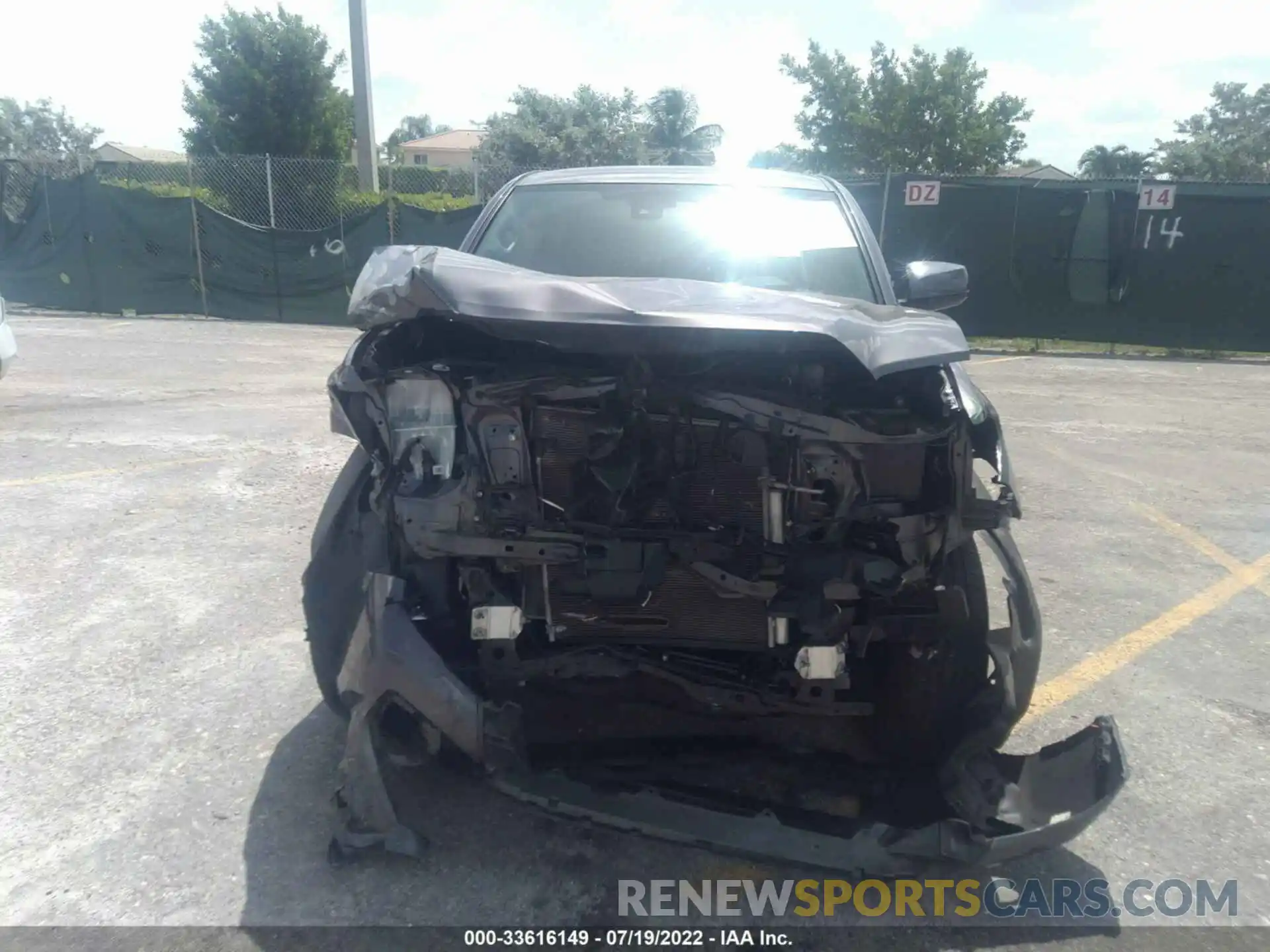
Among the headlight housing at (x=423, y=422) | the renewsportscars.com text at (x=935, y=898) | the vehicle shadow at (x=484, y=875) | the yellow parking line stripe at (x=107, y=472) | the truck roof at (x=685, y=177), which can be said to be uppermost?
the truck roof at (x=685, y=177)

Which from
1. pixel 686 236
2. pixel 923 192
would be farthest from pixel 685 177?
pixel 923 192

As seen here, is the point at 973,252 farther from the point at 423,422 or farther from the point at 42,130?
the point at 42,130

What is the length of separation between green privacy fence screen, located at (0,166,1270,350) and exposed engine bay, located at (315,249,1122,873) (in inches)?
464

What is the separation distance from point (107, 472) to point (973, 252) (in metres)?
12.0

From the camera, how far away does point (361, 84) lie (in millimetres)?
19453

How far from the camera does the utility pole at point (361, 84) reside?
19.3 meters

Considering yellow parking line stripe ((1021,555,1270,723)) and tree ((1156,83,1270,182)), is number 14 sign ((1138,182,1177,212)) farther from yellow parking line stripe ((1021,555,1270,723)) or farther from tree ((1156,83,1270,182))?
tree ((1156,83,1270,182))

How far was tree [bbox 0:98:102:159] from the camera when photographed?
57.2 m

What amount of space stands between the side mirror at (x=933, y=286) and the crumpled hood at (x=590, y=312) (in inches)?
48.4

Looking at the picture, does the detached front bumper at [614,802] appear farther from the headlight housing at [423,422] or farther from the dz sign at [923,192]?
the dz sign at [923,192]

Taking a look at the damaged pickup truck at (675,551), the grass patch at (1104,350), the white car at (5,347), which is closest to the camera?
the damaged pickup truck at (675,551)

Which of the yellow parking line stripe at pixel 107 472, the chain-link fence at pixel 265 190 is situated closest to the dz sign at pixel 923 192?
the chain-link fence at pixel 265 190

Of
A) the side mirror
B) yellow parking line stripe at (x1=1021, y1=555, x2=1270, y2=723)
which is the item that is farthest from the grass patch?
the side mirror

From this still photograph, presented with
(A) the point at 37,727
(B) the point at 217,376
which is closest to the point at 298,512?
(A) the point at 37,727
